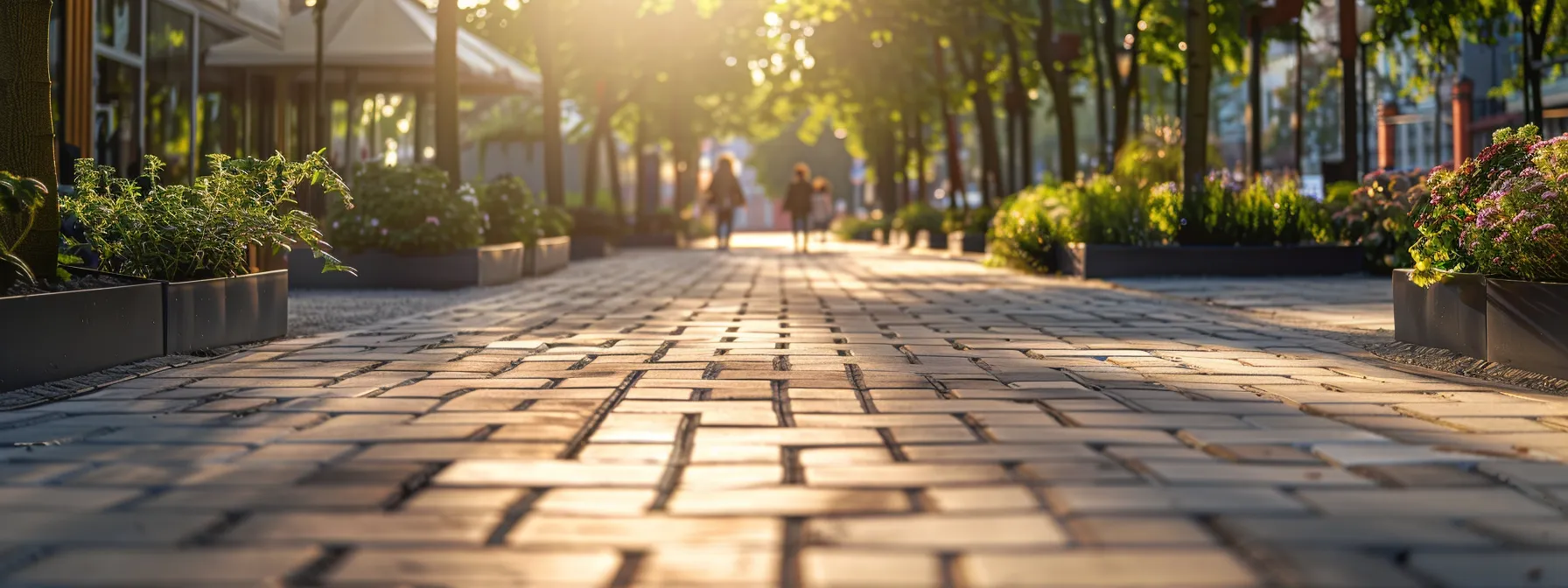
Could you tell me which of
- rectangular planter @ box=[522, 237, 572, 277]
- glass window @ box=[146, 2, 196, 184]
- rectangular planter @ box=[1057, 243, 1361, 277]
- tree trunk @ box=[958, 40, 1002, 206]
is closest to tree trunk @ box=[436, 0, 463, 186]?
rectangular planter @ box=[522, 237, 572, 277]

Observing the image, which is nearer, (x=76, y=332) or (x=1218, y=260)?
(x=76, y=332)

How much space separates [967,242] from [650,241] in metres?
10.9

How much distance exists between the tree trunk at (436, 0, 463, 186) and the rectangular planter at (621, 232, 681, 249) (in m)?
18.4

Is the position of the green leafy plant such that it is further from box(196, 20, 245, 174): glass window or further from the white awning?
box(196, 20, 245, 174): glass window

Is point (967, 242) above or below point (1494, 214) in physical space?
above

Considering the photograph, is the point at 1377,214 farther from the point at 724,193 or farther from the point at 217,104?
the point at 724,193

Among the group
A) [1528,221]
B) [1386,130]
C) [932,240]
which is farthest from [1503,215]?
[1386,130]

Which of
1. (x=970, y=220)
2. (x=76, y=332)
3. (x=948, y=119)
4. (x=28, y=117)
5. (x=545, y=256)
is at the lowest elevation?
(x=76, y=332)

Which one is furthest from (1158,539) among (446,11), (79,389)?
(446,11)

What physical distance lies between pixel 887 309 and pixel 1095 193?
665cm

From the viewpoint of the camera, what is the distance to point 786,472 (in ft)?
14.0

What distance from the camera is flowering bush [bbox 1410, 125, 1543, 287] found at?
6.68 m

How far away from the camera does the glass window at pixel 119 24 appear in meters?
16.4

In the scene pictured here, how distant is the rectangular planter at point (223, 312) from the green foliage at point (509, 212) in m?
7.82
